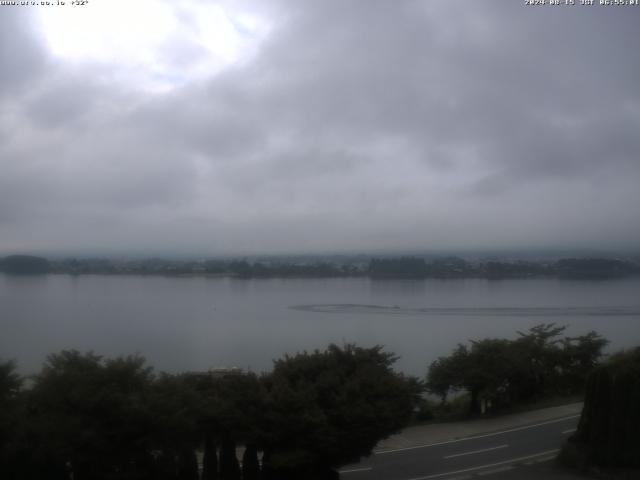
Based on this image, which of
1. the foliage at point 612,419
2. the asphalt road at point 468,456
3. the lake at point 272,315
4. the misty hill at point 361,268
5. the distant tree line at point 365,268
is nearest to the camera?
the foliage at point 612,419

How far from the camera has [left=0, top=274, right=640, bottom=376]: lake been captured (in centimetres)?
2394

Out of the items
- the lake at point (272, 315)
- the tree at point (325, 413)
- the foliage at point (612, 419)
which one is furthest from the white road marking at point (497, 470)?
the lake at point (272, 315)

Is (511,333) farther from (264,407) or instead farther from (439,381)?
(264,407)

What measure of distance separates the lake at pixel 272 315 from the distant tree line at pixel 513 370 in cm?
229

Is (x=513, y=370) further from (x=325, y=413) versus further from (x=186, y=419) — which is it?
(x=186, y=419)

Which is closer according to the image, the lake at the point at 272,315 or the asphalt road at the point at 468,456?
the asphalt road at the point at 468,456

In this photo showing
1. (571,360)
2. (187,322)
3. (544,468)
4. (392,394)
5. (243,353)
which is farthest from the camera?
(187,322)

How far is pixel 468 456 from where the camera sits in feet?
44.1

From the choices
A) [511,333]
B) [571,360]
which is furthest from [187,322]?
[571,360]

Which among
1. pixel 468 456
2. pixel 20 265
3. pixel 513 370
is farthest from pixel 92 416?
pixel 20 265

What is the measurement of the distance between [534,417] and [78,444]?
12.0m

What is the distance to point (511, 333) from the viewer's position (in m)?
31.3

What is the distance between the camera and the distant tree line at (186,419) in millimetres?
9266

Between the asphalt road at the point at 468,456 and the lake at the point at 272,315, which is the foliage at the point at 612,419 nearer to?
the asphalt road at the point at 468,456
